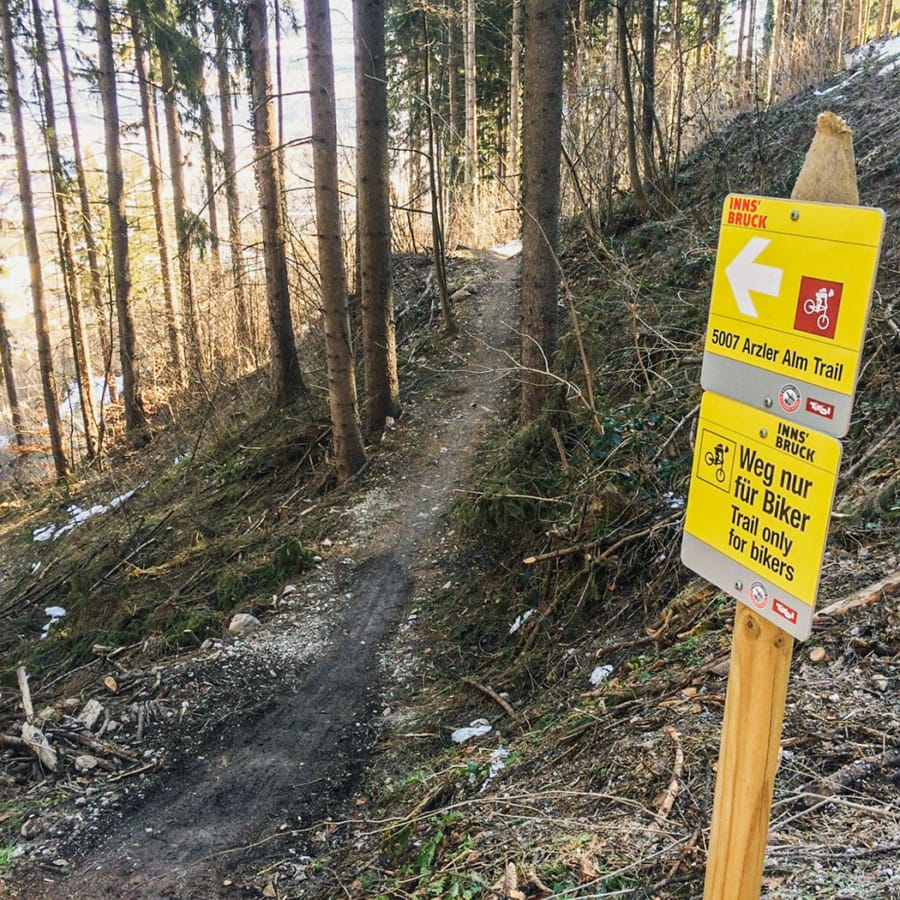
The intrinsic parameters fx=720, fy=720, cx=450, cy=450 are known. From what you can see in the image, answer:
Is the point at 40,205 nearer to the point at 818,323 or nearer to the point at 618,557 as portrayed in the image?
the point at 618,557

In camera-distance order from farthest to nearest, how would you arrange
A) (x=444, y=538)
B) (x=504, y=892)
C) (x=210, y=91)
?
(x=210, y=91) < (x=444, y=538) < (x=504, y=892)

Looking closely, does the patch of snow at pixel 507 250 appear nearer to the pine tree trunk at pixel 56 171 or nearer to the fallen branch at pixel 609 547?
the pine tree trunk at pixel 56 171

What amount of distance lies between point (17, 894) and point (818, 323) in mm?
4485

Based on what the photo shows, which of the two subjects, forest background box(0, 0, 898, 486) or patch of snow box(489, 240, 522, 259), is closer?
forest background box(0, 0, 898, 486)

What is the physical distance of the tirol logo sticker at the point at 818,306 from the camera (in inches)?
48.9

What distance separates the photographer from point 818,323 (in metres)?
1.27

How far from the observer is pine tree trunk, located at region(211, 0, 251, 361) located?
12203 mm

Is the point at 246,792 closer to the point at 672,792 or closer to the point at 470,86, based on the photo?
the point at 672,792

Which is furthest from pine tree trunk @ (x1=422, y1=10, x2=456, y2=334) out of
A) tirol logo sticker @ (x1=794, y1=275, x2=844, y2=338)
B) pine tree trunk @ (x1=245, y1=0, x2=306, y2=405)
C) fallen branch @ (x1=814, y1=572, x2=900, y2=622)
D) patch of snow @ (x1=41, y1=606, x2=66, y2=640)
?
tirol logo sticker @ (x1=794, y1=275, x2=844, y2=338)

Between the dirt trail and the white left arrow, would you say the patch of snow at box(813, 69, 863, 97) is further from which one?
the white left arrow

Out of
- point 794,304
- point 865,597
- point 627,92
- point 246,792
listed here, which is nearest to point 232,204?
point 627,92

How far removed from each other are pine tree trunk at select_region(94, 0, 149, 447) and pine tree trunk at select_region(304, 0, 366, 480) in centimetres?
747

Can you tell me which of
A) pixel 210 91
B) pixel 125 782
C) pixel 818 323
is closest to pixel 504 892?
pixel 818 323

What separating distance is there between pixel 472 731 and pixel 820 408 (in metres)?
3.58
